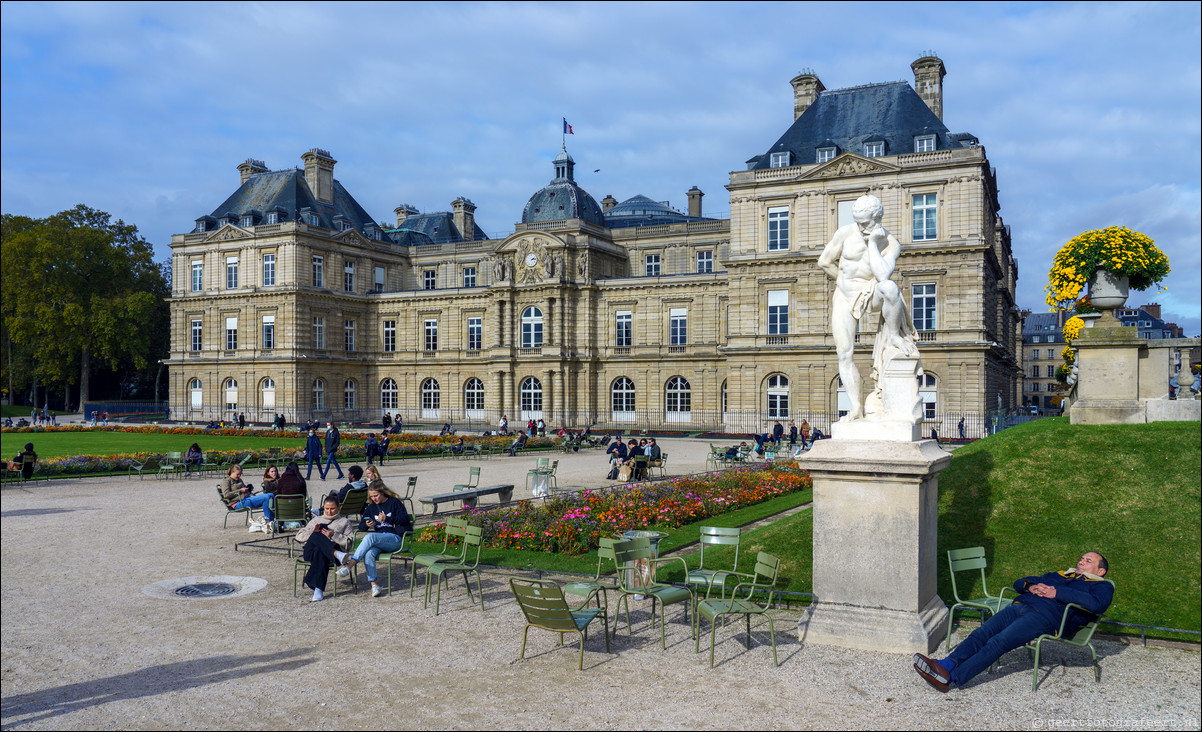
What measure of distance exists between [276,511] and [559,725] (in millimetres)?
8605

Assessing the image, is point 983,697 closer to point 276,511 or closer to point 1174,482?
point 1174,482

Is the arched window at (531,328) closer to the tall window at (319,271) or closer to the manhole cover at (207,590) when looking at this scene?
the tall window at (319,271)

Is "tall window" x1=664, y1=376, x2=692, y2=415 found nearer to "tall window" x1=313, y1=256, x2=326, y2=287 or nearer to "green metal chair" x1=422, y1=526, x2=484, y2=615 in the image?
"tall window" x1=313, y1=256, x2=326, y2=287

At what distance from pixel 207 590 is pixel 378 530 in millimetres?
2070

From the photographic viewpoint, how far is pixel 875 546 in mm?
7902

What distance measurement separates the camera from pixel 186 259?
2121 inches

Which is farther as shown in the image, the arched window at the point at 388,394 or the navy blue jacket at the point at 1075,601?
the arched window at the point at 388,394

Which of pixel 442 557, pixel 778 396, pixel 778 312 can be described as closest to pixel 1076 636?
pixel 442 557

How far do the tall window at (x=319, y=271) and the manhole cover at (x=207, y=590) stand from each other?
43353 millimetres

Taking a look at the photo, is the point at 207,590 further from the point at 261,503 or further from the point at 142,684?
the point at 261,503

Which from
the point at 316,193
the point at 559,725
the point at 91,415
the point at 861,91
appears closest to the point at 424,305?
the point at 316,193

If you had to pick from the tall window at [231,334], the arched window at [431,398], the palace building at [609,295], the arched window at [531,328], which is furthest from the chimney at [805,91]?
the tall window at [231,334]

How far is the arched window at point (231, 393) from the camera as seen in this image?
52000 millimetres

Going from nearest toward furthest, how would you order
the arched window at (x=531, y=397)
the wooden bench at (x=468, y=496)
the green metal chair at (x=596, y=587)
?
the green metal chair at (x=596, y=587) < the wooden bench at (x=468, y=496) < the arched window at (x=531, y=397)
